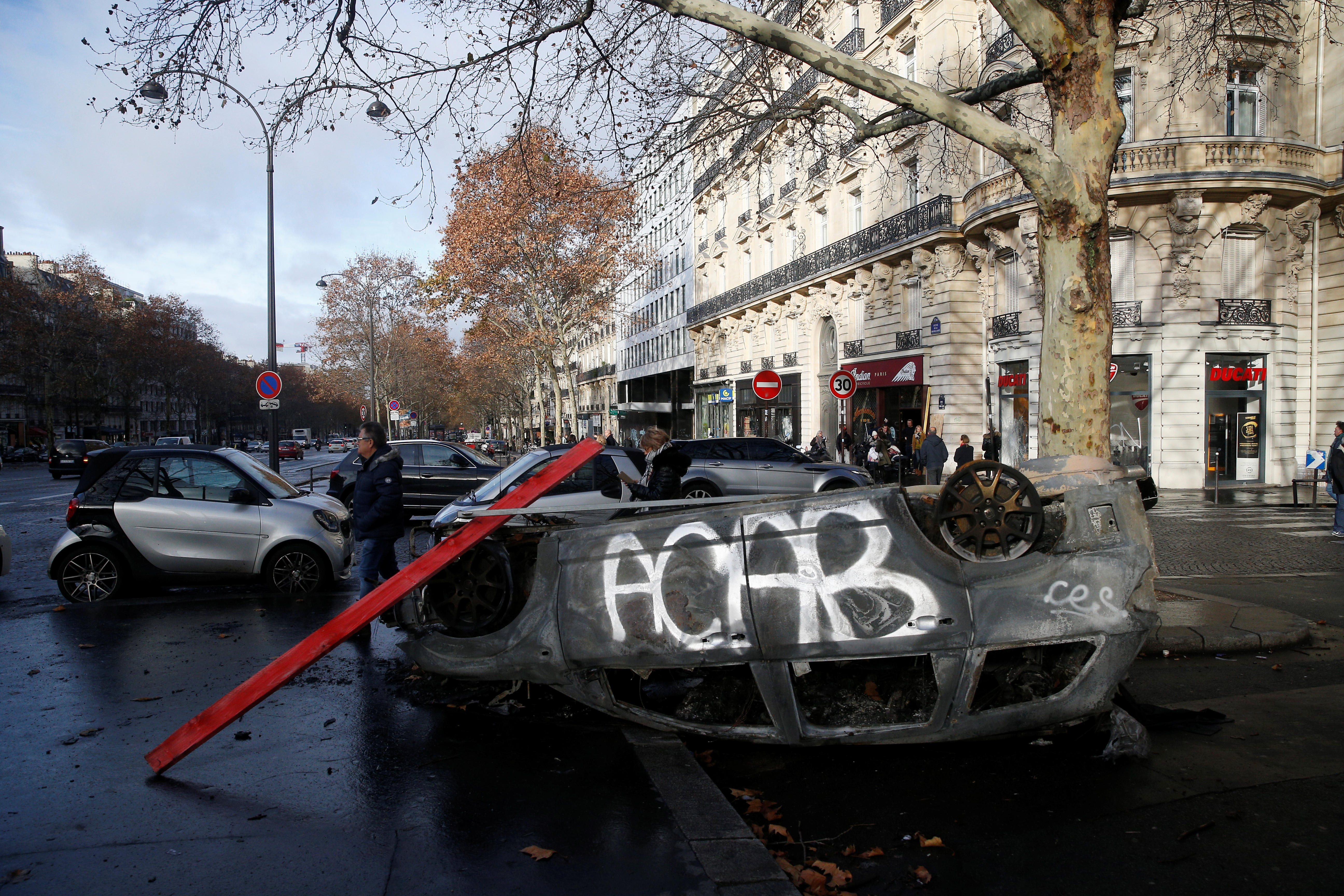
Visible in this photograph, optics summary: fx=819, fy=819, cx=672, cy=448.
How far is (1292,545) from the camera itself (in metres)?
11.8

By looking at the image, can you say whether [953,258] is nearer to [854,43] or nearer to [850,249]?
[850,249]

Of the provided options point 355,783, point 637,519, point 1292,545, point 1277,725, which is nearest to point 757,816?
point 637,519

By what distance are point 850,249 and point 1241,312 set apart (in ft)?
42.2

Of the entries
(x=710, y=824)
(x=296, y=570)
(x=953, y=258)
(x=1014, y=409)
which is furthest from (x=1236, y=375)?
(x=710, y=824)

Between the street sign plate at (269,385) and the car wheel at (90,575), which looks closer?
the car wheel at (90,575)

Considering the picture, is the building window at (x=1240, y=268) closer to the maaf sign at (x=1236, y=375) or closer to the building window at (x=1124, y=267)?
the maaf sign at (x=1236, y=375)

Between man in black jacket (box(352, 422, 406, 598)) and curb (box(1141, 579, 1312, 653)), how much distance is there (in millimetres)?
6190

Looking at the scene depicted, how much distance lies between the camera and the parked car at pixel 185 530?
8492 mm

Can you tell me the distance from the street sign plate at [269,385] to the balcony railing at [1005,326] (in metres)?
20.0

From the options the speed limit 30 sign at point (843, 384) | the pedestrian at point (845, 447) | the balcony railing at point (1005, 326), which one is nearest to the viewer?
the speed limit 30 sign at point (843, 384)

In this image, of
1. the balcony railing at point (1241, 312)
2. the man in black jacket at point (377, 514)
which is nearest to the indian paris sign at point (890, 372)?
the balcony railing at point (1241, 312)

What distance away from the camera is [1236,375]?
22344 millimetres

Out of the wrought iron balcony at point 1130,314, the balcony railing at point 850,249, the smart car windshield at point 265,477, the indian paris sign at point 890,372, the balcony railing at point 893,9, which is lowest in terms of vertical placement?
the smart car windshield at point 265,477

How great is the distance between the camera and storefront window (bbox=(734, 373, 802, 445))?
3684 cm
